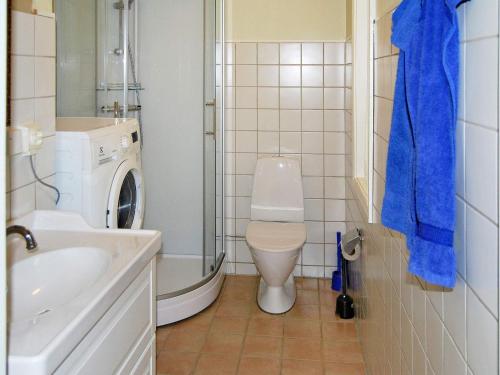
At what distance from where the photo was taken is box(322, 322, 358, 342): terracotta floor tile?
276 cm

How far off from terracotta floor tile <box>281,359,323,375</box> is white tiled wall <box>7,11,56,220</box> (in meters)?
1.32

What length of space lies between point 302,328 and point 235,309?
0.44m

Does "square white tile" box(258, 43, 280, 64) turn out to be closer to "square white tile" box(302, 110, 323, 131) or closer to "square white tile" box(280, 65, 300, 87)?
"square white tile" box(280, 65, 300, 87)

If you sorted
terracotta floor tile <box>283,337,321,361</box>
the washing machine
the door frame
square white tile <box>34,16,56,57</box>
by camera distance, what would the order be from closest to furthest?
the door frame
square white tile <box>34,16,56,57</box>
the washing machine
terracotta floor tile <box>283,337,321,361</box>

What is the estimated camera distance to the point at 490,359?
87cm

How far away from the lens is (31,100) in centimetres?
172

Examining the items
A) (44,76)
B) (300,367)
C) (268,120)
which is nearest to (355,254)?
(300,367)

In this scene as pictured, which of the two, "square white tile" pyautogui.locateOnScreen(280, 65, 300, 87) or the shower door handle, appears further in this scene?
"square white tile" pyautogui.locateOnScreen(280, 65, 300, 87)

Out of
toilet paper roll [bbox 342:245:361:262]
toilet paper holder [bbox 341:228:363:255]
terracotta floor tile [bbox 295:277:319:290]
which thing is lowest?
terracotta floor tile [bbox 295:277:319:290]

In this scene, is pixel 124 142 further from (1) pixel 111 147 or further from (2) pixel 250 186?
Result: (2) pixel 250 186

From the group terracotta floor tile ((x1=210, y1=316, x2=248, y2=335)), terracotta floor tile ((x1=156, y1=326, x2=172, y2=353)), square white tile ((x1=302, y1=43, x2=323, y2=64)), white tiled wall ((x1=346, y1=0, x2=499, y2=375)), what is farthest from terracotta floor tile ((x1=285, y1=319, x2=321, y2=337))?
square white tile ((x1=302, y1=43, x2=323, y2=64))

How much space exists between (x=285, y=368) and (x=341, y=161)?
1509 mm

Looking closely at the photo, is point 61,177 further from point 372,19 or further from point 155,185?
point 155,185

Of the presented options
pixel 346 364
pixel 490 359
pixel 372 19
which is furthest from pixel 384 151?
pixel 346 364
